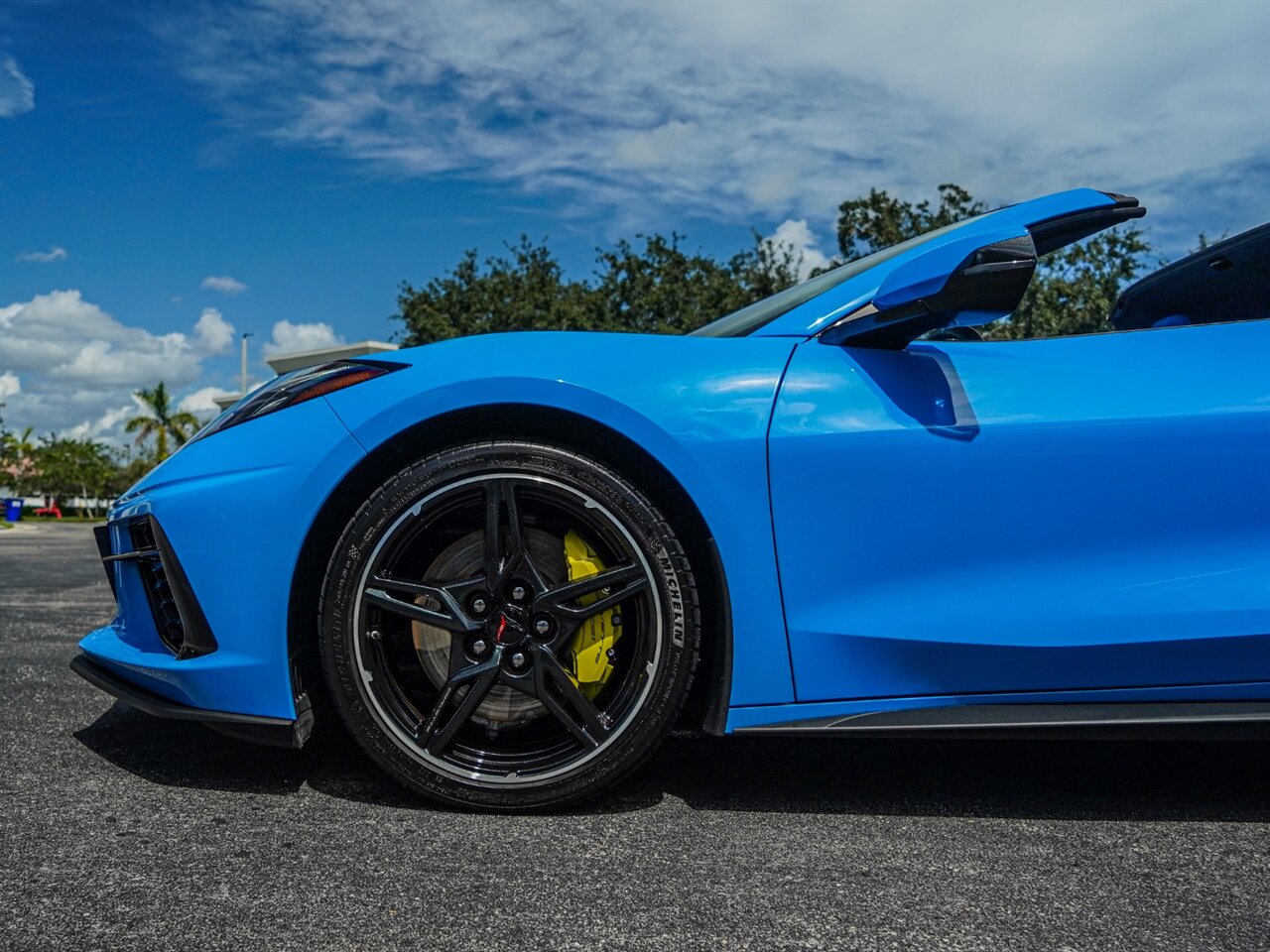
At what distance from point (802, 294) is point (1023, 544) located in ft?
2.70

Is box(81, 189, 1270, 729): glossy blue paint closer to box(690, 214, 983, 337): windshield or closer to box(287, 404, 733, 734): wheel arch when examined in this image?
box(287, 404, 733, 734): wheel arch

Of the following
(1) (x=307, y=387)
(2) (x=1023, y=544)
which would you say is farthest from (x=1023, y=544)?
(1) (x=307, y=387)

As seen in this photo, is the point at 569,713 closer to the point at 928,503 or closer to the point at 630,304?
the point at 928,503

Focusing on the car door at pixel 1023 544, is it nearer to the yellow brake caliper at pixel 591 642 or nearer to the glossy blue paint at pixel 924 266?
the glossy blue paint at pixel 924 266

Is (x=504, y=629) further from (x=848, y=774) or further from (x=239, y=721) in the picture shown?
(x=848, y=774)

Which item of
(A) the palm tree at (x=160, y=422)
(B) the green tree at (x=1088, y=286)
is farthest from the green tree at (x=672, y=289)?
(A) the palm tree at (x=160, y=422)

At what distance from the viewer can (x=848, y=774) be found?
7.68ft

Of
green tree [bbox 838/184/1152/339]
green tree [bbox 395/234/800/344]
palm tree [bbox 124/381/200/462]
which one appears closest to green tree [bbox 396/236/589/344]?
green tree [bbox 395/234/800/344]

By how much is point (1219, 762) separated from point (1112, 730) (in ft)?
2.70

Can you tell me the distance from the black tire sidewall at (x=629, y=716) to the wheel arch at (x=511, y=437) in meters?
0.08

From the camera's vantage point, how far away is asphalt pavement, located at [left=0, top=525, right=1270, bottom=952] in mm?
1464

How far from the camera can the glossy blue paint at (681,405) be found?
77.7 inches

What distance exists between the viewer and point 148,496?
2094 mm

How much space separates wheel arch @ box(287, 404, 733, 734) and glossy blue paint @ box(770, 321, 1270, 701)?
18 cm
